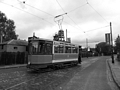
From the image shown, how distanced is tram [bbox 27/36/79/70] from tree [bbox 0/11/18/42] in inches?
1656

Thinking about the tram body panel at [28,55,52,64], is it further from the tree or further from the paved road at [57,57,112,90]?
the tree

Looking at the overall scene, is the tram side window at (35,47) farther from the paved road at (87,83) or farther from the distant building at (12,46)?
Answer: the distant building at (12,46)

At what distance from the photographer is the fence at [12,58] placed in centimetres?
1864

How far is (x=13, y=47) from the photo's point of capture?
3309cm

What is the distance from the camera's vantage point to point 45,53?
12289 millimetres

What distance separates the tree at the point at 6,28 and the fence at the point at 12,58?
3261cm

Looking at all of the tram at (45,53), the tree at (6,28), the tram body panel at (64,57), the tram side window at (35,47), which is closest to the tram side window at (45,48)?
the tram at (45,53)

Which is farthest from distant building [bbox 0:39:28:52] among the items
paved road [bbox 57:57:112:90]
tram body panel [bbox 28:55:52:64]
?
paved road [bbox 57:57:112:90]

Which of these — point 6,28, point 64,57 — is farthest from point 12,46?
point 6,28

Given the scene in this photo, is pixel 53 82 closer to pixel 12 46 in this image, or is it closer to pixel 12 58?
pixel 12 58

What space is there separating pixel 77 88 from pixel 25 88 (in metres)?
2.74

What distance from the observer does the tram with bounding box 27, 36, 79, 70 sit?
1173cm

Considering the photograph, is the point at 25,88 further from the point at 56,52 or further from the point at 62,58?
the point at 62,58

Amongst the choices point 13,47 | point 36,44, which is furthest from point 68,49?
point 13,47
